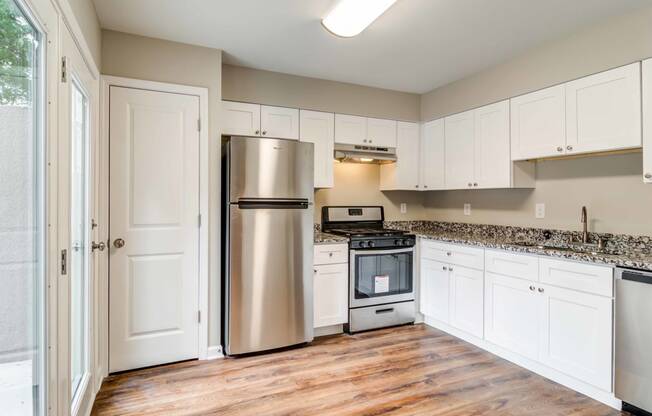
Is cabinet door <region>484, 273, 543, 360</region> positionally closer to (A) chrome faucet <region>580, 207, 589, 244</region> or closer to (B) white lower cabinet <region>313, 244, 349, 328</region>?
(A) chrome faucet <region>580, 207, 589, 244</region>

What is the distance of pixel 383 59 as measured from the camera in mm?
3141

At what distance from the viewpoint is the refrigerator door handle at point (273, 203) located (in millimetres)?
2873

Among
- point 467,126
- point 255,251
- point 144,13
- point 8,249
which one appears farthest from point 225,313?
point 467,126

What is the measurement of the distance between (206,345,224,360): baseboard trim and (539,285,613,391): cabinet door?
2419 millimetres

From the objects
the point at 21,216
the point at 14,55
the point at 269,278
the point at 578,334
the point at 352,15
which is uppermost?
the point at 352,15

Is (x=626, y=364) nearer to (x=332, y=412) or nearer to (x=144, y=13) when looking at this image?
(x=332, y=412)

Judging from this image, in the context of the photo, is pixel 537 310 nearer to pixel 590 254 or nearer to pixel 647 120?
pixel 590 254

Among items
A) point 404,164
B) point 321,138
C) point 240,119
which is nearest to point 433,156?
point 404,164

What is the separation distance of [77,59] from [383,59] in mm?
2249

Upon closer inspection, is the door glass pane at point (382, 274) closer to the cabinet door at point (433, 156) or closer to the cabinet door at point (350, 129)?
the cabinet door at point (433, 156)

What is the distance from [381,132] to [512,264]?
74.8 inches

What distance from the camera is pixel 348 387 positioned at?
7.98 ft

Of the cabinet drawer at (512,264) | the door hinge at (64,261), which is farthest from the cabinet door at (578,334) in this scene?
the door hinge at (64,261)

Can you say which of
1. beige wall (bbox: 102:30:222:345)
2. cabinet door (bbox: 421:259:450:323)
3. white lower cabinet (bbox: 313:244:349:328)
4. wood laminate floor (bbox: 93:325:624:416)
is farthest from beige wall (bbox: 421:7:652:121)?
beige wall (bbox: 102:30:222:345)
